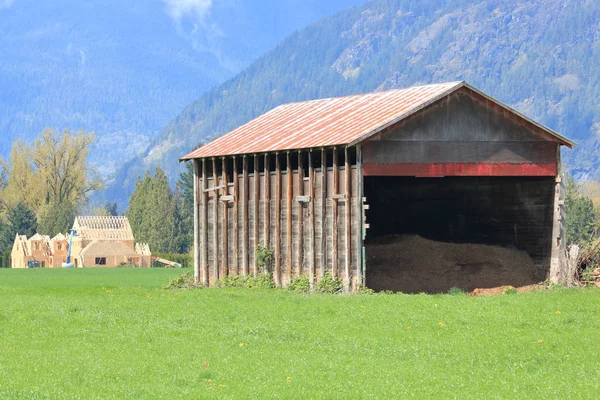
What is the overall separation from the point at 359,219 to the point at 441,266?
6.05 metres

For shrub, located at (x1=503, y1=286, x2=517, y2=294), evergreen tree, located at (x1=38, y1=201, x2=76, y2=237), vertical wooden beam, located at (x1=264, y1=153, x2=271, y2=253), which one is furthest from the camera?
evergreen tree, located at (x1=38, y1=201, x2=76, y2=237)

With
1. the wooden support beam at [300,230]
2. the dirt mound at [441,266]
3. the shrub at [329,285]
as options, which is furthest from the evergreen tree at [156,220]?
the shrub at [329,285]

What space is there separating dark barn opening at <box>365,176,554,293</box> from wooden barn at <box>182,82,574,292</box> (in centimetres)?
4

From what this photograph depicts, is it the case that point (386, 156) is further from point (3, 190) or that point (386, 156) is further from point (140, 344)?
point (3, 190)

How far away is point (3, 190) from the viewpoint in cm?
13188

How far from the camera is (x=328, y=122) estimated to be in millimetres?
39438

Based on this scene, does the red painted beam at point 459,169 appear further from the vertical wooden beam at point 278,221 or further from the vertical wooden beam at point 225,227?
the vertical wooden beam at point 225,227

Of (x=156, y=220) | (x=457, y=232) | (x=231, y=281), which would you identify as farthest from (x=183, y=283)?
(x=156, y=220)

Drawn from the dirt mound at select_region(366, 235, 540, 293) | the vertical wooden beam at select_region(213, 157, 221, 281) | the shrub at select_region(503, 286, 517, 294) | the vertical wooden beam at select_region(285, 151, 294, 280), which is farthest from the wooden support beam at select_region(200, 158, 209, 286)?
the shrub at select_region(503, 286, 517, 294)

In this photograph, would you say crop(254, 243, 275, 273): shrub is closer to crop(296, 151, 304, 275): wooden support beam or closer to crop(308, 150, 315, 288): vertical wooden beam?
crop(296, 151, 304, 275): wooden support beam

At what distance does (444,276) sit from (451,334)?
15694mm

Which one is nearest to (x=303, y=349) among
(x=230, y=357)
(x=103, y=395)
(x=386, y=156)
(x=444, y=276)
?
(x=230, y=357)

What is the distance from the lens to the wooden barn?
35.6m

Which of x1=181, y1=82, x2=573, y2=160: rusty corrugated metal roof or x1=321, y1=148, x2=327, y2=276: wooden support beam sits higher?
x1=181, y1=82, x2=573, y2=160: rusty corrugated metal roof
